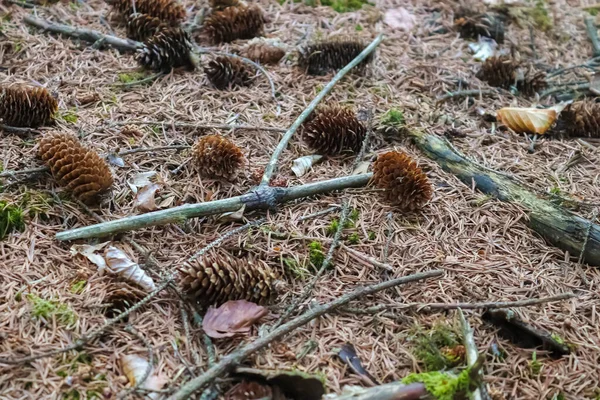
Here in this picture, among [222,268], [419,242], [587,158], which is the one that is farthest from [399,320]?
[587,158]

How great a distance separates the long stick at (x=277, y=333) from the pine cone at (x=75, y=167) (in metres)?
1.03

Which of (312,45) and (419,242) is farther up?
(312,45)

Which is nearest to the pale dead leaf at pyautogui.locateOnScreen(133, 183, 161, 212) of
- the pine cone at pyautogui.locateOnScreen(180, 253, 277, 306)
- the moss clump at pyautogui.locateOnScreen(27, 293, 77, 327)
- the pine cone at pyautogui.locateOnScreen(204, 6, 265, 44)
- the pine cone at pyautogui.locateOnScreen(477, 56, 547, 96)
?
the pine cone at pyautogui.locateOnScreen(180, 253, 277, 306)

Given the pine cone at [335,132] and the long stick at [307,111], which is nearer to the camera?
the long stick at [307,111]

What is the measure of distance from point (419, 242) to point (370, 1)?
255 centimetres

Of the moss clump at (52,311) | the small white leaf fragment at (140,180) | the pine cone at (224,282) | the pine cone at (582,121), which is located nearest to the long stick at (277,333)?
the pine cone at (224,282)

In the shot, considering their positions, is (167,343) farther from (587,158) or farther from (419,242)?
(587,158)

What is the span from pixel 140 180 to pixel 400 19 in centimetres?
250

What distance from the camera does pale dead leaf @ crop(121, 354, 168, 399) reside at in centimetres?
175

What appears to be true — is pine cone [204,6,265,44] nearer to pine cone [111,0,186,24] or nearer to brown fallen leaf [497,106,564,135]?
pine cone [111,0,186,24]

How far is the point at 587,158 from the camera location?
9.61 feet

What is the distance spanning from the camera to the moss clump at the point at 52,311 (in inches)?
75.0

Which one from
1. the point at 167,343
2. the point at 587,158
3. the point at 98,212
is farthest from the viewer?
the point at 587,158

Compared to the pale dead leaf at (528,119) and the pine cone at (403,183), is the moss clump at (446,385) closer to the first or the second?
the pine cone at (403,183)
